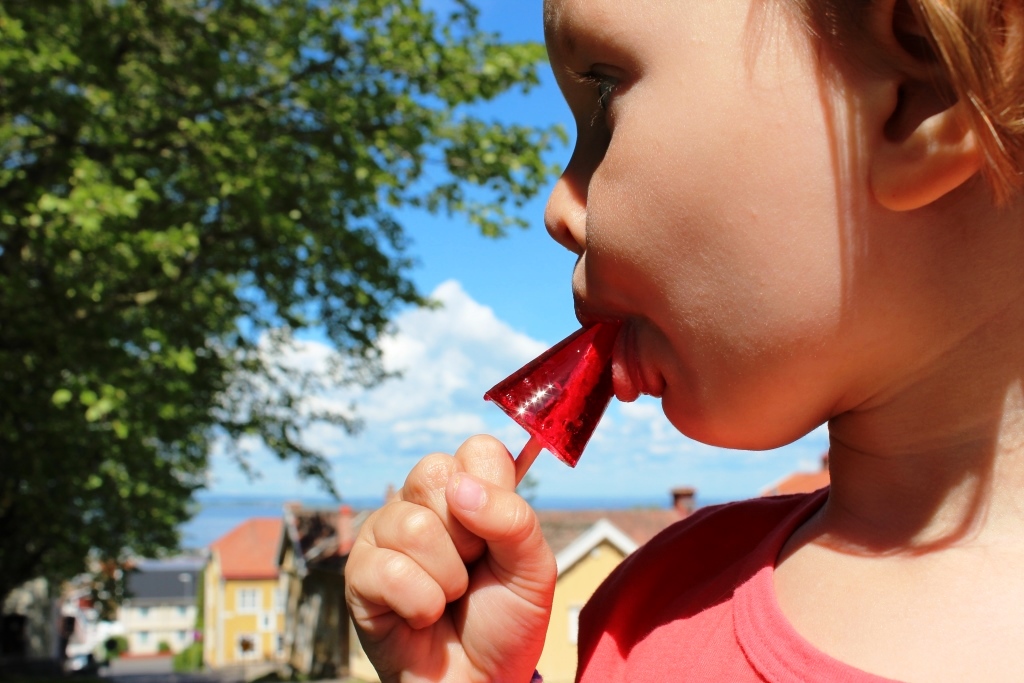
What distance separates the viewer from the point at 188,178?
880 cm

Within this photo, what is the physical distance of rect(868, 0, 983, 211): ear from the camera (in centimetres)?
81

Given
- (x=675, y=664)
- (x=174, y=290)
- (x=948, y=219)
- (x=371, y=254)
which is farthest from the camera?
(x=371, y=254)

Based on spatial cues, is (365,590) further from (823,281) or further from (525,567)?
(823,281)

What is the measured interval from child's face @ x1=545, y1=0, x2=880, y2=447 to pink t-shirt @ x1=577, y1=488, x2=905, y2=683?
216 mm

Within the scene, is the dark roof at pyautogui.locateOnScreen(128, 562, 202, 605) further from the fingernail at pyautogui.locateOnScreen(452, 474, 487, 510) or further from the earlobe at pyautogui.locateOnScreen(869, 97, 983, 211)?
the earlobe at pyautogui.locateOnScreen(869, 97, 983, 211)

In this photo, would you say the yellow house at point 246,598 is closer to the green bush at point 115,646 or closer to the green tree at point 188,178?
the green bush at point 115,646

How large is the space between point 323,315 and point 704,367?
31.3ft

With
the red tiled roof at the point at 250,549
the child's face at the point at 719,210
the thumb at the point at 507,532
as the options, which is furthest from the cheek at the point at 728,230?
the red tiled roof at the point at 250,549

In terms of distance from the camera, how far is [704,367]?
3.21 feet

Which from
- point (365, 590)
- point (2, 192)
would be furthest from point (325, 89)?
point (365, 590)

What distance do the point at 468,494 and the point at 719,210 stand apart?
45 cm

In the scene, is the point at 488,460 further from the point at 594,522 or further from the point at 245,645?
the point at 245,645

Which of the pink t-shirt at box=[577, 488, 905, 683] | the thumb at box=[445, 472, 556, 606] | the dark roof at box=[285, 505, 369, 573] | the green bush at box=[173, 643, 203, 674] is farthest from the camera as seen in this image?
the green bush at box=[173, 643, 203, 674]

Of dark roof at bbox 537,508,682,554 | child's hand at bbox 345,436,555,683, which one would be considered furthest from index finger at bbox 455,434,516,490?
dark roof at bbox 537,508,682,554
